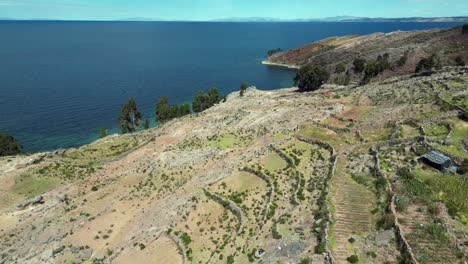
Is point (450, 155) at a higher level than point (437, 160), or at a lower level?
lower

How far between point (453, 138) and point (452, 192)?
18.3m

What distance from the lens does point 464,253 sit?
3102 cm

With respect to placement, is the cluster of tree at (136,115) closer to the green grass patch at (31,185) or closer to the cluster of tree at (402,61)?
the green grass patch at (31,185)

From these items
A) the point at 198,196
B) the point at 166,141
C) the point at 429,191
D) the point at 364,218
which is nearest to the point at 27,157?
the point at 166,141

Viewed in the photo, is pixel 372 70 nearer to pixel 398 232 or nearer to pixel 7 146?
pixel 398 232

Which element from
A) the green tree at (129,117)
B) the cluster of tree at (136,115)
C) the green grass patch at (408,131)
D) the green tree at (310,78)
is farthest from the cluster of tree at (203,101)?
the green grass patch at (408,131)

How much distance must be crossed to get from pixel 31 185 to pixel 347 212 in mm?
55351

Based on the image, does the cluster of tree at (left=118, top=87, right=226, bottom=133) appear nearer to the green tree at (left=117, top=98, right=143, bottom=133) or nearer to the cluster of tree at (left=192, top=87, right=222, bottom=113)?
the green tree at (left=117, top=98, right=143, bottom=133)

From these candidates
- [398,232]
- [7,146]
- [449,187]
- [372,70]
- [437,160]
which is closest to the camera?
[398,232]

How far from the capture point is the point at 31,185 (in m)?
63.2

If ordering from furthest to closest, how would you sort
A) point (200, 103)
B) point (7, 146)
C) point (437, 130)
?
point (200, 103), point (7, 146), point (437, 130)

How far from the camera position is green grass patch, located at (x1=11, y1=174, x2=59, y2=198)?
200ft

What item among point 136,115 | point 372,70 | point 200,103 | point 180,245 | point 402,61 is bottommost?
point 200,103

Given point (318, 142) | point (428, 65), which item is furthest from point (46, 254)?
point (428, 65)
